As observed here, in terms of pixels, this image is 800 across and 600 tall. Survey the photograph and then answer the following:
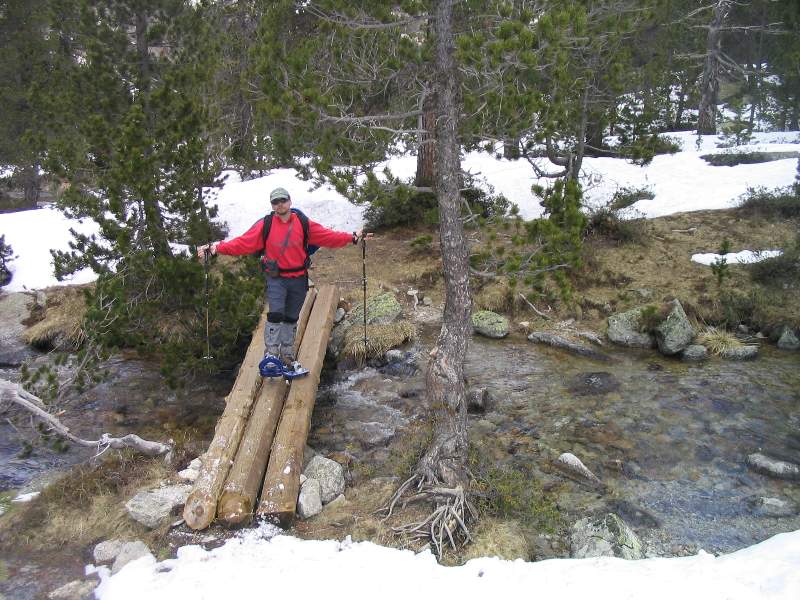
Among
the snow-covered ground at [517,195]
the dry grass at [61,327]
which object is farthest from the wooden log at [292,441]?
the snow-covered ground at [517,195]

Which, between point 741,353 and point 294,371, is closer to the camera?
point 294,371

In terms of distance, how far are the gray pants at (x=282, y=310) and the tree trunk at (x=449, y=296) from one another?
1955mm

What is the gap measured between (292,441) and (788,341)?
29.7 ft

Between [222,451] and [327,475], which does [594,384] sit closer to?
[327,475]

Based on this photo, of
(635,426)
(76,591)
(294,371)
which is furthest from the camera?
(635,426)

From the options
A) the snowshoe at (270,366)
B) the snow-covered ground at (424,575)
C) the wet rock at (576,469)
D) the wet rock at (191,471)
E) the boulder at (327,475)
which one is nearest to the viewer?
the snow-covered ground at (424,575)

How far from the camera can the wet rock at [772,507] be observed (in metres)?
6.21

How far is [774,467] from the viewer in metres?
6.95

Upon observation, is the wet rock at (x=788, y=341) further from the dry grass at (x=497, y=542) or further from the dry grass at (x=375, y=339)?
the dry grass at (x=497, y=542)

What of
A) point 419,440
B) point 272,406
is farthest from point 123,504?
point 419,440

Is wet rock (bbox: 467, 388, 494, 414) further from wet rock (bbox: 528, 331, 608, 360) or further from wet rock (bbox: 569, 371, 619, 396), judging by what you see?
wet rock (bbox: 528, 331, 608, 360)

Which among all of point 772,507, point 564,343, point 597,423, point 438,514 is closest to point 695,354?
point 564,343

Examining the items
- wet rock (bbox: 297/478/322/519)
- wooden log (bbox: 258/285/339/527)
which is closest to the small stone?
wooden log (bbox: 258/285/339/527)

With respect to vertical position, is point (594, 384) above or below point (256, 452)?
below
